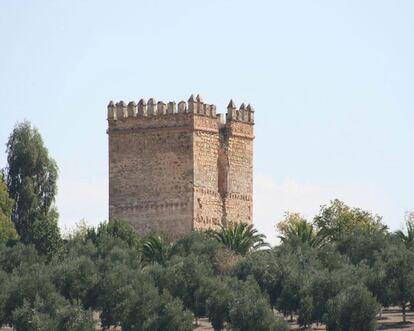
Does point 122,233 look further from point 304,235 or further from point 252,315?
point 252,315

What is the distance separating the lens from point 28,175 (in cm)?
14150

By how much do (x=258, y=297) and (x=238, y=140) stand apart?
57.1 feet

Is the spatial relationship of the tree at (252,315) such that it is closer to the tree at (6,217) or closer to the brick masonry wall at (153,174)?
the brick masonry wall at (153,174)

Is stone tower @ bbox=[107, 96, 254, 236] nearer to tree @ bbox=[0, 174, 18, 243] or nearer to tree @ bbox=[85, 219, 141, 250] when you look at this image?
tree @ bbox=[85, 219, 141, 250]

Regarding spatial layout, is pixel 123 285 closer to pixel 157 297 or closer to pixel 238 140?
pixel 157 297

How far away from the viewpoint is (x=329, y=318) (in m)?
118

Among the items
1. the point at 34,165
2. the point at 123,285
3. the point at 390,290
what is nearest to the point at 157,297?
the point at 123,285

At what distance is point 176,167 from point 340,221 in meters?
10.0

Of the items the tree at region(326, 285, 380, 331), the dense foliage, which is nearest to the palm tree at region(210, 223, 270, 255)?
the dense foliage

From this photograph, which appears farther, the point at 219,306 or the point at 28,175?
the point at 28,175

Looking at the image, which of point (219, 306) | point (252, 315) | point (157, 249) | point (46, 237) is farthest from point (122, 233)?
point (252, 315)

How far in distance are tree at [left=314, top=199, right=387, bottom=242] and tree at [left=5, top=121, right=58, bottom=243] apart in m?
13.6

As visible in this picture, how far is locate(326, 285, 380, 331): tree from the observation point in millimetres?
116500

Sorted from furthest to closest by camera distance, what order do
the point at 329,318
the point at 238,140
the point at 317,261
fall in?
the point at 238,140 → the point at 317,261 → the point at 329,318
